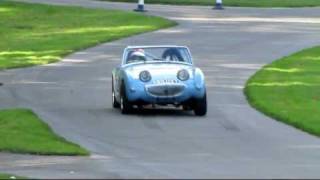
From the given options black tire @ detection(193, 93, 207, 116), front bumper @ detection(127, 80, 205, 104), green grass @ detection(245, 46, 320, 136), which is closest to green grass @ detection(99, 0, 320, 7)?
green grass @ detection(245, 46, 320, 136)

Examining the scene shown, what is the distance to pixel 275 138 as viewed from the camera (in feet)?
61.0

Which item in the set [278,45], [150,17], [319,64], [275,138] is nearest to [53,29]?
[150,17]

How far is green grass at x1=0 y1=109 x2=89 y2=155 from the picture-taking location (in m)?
17.0

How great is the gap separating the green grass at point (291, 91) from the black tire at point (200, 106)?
1196mm

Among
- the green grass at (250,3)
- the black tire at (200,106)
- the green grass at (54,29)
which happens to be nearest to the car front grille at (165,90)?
the black tire at (200,106)

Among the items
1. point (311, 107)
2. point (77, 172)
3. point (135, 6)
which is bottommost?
point (135, 6)

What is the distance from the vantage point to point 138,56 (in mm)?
22844

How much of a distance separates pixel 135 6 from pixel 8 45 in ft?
49.4

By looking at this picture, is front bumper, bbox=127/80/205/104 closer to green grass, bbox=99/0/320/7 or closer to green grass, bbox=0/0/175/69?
green grass, bbox=0/0/175/69

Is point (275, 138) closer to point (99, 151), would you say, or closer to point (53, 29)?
point (99, 151)

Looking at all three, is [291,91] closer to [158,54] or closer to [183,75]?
[158,54]

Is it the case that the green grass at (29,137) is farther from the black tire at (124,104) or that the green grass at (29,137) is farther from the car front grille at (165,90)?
the car front grille at (165,90)

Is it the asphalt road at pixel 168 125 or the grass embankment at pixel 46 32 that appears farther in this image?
the grass embankment at pixel 46 32

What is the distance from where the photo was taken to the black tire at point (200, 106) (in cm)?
2158
